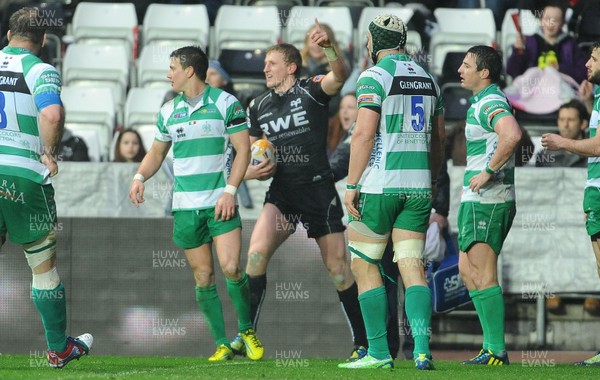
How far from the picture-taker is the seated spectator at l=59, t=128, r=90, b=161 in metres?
13.7

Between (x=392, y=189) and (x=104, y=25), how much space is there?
9411mm

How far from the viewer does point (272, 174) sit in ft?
34.8

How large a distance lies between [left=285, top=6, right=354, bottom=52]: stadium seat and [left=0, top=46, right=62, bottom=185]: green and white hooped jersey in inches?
329

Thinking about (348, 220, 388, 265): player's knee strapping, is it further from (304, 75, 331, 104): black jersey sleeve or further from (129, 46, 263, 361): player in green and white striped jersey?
(304, 75, 331, 104): black jersey sleeve

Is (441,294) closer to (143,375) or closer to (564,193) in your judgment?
(564,193)

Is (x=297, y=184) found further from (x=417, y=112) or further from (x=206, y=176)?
(x=417, y=112)

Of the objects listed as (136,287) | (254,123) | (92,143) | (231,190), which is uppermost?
(254,123)

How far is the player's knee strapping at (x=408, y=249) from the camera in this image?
8617 millimetres

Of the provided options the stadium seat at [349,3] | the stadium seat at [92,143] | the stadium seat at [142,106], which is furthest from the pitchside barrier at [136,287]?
the stadium seat at [349,3]

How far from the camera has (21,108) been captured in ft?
28.3

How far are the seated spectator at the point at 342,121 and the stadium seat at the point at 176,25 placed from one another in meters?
3.53

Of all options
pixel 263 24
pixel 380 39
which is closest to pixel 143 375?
pixel 380 39

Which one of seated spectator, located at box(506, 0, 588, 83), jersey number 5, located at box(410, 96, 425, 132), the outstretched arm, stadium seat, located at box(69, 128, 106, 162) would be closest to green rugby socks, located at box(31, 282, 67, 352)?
the outstretched arm

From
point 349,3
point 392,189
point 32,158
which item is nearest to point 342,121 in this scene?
point 349,3
